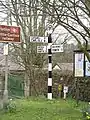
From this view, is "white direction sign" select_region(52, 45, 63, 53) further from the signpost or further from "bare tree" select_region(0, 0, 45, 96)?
"bare tree" select_region(0, 0, 45, 96)

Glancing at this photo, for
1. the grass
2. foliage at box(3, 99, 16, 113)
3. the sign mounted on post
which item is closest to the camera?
the grass

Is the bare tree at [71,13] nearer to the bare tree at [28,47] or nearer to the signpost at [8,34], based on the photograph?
the signpost at [8,34]

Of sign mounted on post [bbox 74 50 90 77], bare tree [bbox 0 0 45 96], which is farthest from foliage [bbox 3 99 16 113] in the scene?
bare tree [bbox 0 0 45 96]

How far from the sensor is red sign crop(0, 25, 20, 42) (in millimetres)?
10156

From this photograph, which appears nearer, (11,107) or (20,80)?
(11,107)

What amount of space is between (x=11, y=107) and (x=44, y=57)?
383 inches

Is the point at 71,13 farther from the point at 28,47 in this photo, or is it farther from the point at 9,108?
the point at 28,47

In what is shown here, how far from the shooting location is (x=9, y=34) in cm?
1029

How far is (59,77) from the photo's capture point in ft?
66.7

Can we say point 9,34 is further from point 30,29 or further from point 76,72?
point 30,29

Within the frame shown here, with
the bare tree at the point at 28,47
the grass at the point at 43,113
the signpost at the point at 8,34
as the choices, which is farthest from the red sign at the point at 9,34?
the bare tree at the point at 28,47

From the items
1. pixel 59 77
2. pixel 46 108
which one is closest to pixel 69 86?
pixel 59 77

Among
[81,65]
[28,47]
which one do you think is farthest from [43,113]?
[28,47]

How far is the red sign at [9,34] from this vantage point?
10.2m
